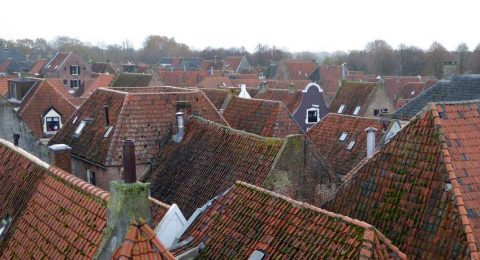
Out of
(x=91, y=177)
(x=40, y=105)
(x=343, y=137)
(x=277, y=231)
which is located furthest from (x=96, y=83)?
(x=277, y=231)

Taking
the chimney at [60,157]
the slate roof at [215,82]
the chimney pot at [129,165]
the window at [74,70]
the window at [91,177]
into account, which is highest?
the chimney pot at [129,165]

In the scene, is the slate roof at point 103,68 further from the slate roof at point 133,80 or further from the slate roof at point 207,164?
the slate roof at point 207,164

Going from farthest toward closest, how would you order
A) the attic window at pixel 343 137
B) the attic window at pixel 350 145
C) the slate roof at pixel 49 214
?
the attic window at pixel 343 137
the attic window at pixel 350 145
the slate roof at pixel 49 214

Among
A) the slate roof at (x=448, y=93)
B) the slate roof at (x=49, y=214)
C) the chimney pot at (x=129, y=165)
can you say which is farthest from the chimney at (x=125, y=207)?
the slate roof at (x=448, y=93)

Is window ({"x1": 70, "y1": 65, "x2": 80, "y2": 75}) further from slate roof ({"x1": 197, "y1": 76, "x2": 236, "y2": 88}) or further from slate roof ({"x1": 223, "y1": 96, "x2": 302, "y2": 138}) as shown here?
slate roof ({"x1": 223, "y1": 96, "x2": 302, "y2": 138})

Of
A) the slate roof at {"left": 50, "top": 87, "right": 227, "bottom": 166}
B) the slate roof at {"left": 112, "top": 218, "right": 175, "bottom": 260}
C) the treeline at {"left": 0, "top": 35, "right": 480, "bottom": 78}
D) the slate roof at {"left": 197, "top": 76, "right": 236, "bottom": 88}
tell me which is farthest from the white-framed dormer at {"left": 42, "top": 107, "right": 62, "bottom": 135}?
the treeline at {"left": 0, "top": 35, "right": 480, "bottom": 78}

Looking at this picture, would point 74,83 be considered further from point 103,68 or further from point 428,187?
point 428,187
